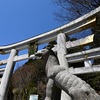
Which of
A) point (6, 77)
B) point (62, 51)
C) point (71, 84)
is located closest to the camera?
point (71, 84)

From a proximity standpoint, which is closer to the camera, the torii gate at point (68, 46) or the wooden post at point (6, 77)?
the torii gate at point (68, 46)

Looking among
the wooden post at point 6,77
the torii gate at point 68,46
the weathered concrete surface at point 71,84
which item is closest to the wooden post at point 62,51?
the torii gate at point 68,46

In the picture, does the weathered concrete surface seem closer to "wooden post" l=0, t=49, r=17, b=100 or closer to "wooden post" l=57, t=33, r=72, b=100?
"wooden post" l=57, t=33, r=72, b=100

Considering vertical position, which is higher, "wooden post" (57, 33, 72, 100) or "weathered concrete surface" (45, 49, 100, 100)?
"wooden post" (57, 33, 72, 100)

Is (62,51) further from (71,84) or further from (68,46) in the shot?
(71,84)

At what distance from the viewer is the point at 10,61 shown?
544 centimetres

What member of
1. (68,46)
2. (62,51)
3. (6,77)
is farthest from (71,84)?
(6,77)

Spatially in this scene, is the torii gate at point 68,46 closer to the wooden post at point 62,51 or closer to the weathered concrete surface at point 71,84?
the wooden post at point 62,51

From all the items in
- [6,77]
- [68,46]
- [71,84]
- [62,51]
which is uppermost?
[68,46]

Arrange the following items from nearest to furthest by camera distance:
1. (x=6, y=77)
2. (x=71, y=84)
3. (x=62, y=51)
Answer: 1. (x=71, y=84)
2. (x=62, y=51)
3. (x=6, y=77)

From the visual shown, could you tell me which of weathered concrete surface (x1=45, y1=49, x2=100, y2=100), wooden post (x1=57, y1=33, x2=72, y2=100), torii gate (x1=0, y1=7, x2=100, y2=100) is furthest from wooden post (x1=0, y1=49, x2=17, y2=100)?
weathered concrete surface (x1=45, y1=49, x2=100, y2=100)

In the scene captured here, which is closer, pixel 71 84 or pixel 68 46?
pixel 71 84

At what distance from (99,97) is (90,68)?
1.29m

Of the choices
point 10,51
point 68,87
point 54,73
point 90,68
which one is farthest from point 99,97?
point 10,51
